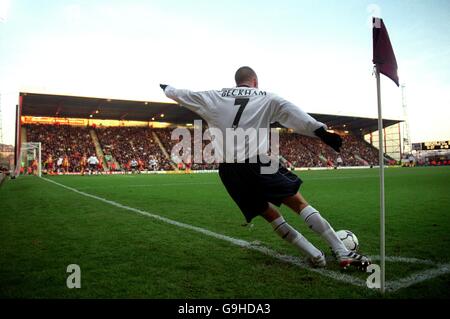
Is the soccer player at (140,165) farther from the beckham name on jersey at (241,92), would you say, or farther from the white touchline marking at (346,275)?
the beckham name on jersey at (241,92)

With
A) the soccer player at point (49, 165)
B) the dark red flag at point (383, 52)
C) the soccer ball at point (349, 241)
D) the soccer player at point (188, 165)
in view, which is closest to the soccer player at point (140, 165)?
the soccer player at point (188, 165)

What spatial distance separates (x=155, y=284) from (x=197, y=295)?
443mm

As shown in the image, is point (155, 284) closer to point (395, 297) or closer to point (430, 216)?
point (395, 297)

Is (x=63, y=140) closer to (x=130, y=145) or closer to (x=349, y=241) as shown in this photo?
(x=130, y=145)

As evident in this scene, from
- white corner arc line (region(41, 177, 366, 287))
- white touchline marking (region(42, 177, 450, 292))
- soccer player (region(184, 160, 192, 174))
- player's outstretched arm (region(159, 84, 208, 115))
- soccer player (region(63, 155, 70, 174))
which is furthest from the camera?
soccer player (region(184, 160, 192, 174))

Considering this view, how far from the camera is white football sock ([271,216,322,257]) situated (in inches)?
127

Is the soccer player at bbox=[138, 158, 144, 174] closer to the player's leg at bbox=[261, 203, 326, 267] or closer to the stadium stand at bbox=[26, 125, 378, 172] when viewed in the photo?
the stadium stand at bbox=[26, 125, 378, 172]

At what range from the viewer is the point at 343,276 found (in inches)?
117

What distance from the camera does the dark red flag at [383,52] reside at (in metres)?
2.70

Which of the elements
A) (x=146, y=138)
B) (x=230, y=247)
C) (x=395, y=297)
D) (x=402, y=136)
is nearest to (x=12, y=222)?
(x=230, y=247)

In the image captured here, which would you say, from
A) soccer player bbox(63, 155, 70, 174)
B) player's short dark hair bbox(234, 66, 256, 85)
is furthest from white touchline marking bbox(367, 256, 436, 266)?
soccer player bbox(63, 155, 70, 174)

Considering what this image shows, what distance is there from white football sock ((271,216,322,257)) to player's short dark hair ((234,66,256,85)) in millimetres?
1382

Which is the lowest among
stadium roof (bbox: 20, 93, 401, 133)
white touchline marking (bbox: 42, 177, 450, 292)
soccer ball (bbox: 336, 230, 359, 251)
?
white touchline marking (bbox: 42, 177, 450, 292)

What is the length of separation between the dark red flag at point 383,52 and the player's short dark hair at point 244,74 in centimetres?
112
